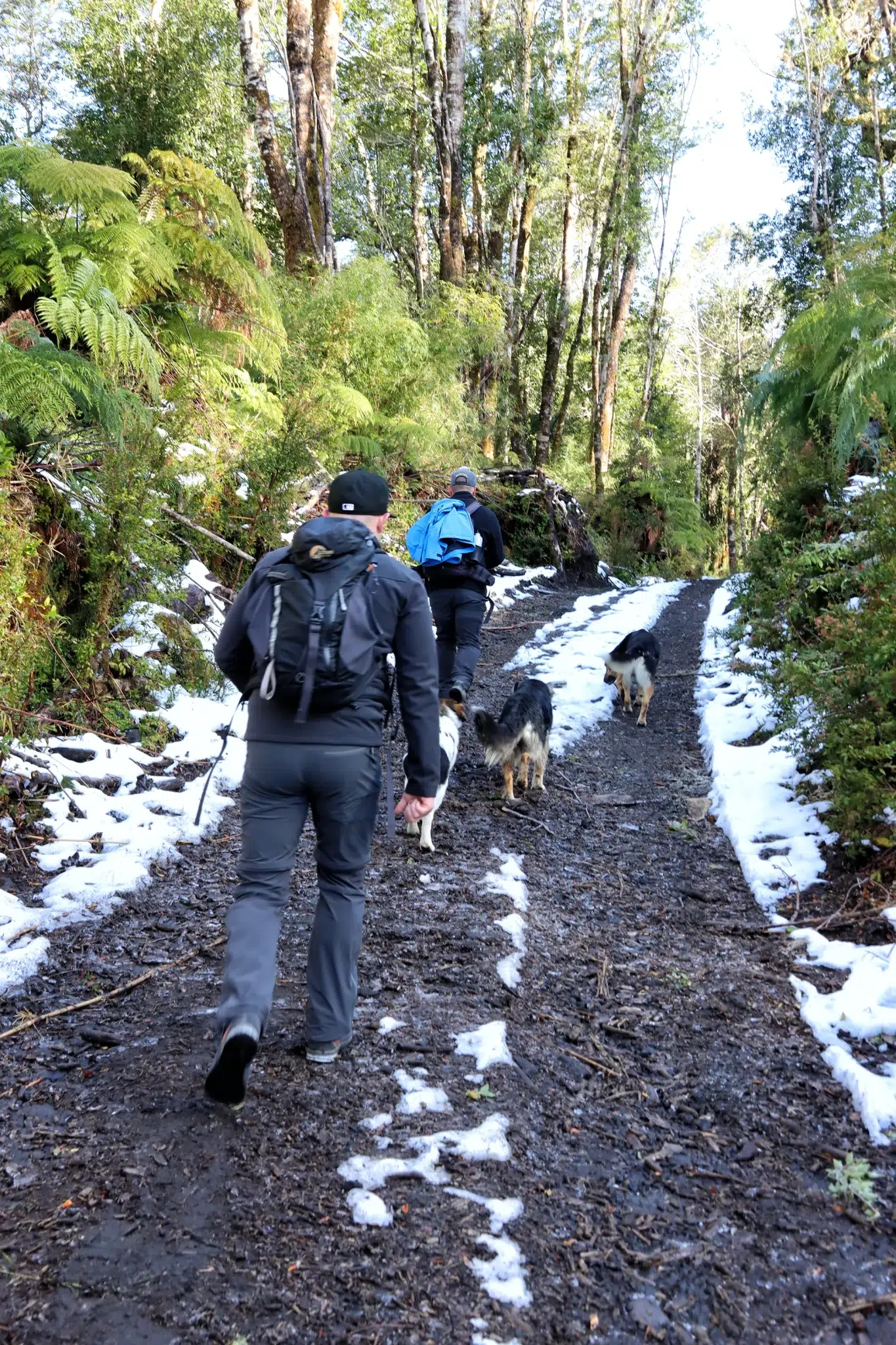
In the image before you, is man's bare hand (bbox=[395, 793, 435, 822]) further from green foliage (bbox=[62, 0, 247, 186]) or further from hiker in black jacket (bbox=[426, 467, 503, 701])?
green foliage (bbox=[62, 0, 247, 186])

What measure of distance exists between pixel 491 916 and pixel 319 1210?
2205mm

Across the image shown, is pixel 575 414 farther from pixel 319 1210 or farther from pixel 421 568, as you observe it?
pixel 319 1210

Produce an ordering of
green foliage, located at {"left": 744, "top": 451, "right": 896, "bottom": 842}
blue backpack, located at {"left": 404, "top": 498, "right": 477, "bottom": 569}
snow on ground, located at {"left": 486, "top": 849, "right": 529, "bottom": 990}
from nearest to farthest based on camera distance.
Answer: snow on ground, located at {"left": 486, "top": 849, "right": 529, "bottom": 990}, green foliage, located at {"left": 744, "top": 451, "right": 896, "bottom": 842}, blue backpack, located at {"left": 404, "top": 498, "right": 477, "bottom": 569}

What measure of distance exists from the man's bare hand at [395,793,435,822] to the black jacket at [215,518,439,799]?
32mm

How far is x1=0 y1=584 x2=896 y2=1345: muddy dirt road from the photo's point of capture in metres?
2.34

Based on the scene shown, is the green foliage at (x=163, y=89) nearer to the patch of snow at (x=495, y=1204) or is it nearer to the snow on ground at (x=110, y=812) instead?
the snow on ground at (x=110, y=812)

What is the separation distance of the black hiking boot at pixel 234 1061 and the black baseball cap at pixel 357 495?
5.62 ft

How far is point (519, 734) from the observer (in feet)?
21.9

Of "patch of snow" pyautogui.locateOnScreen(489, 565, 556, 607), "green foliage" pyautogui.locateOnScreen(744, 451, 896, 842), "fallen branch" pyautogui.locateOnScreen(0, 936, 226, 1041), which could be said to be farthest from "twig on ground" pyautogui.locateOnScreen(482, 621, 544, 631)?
"fallen branch" pyautogui.locateOnScreen(0, 936, 226, 1041)

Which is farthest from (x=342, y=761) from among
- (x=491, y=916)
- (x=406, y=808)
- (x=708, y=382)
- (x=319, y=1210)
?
(x=708, y=382)

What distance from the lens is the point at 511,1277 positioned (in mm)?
2451

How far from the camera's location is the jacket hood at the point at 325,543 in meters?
3.09

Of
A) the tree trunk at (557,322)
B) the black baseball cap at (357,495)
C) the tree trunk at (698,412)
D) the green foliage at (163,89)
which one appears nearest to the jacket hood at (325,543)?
the black baseball cap at (357,495)

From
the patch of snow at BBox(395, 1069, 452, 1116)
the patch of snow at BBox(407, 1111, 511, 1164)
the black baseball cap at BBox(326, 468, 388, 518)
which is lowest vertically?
the patch of snow at BBox(395, 1069, 452, 1116)
